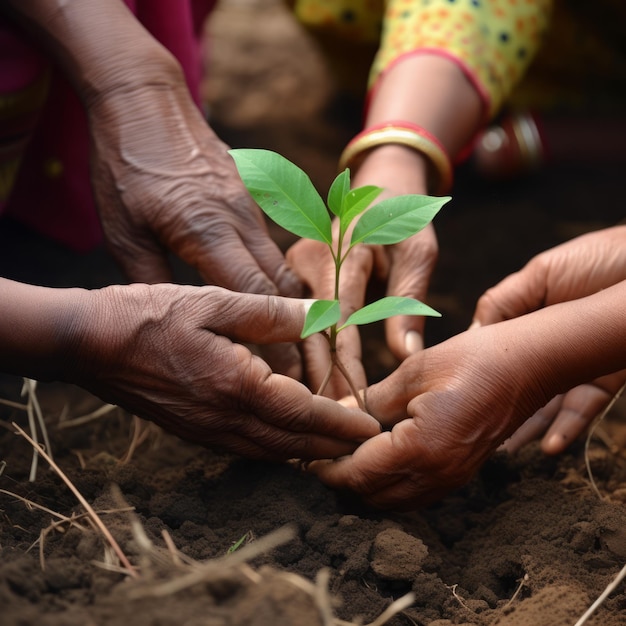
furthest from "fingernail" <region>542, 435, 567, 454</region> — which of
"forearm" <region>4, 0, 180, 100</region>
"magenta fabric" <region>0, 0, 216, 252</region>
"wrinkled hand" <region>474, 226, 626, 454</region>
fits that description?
"magenta fabric" <region>0, 0, 216, 252</region>

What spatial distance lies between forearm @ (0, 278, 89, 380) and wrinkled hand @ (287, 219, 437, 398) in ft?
1.45

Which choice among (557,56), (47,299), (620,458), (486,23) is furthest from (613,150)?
(47,299)

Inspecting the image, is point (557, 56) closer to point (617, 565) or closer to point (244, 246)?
point (244, 246)

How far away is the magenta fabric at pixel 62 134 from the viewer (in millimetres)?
1670

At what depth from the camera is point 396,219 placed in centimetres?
115

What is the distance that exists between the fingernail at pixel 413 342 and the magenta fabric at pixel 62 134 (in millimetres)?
958

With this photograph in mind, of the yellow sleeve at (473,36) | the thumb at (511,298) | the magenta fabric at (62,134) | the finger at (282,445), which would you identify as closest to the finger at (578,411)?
the thumb at (511,298)

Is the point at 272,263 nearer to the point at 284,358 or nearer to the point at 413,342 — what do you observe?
the point at 284,358

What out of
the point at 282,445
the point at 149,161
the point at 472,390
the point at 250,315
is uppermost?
the point at 149,161

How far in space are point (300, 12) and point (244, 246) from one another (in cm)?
138

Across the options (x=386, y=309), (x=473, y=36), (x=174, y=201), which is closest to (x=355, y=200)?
(x=386, y=309)

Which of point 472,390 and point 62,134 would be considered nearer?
point 472,390

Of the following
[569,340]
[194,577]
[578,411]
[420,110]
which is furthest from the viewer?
[420,110]

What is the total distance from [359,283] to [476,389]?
0.35 meters
